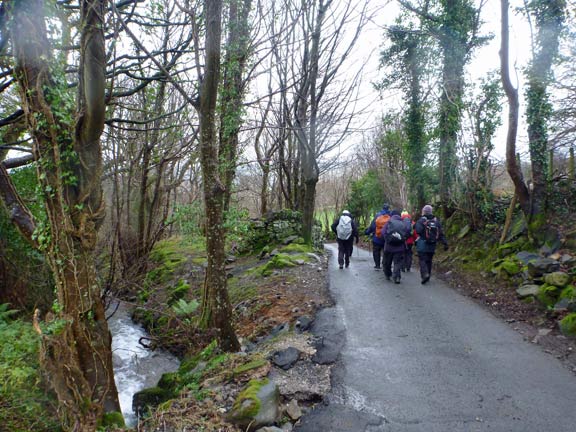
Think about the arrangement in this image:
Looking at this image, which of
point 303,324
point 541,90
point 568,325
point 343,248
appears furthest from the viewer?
point 343,248

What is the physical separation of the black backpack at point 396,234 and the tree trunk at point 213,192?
5.65 meters

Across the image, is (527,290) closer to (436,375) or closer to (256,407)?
(436,375)

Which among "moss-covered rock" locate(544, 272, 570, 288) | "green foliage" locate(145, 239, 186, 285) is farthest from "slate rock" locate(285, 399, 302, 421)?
"green foliage" locate(145, 239, 186, 285)

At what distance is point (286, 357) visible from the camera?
18.4 feet

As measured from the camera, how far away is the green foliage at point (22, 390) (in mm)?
4375

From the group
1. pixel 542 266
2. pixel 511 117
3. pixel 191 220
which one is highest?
pixel 511 117

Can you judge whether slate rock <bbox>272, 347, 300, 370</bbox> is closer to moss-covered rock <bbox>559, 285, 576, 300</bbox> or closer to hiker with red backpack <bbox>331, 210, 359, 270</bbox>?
moss-covered rock <bbox>559, 285, 576, 300</bbox>

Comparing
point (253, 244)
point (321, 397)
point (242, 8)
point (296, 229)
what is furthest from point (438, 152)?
point (321, 397)

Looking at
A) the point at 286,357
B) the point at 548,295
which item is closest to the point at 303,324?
the point at 286,357

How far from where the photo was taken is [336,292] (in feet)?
31.0

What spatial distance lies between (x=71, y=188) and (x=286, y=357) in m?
3.66

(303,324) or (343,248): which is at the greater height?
(343,248)

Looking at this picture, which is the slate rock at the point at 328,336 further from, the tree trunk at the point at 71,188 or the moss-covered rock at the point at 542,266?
the moss-covered rock at the point at 542,266

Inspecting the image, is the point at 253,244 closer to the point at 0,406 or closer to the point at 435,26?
the point at 435,26
